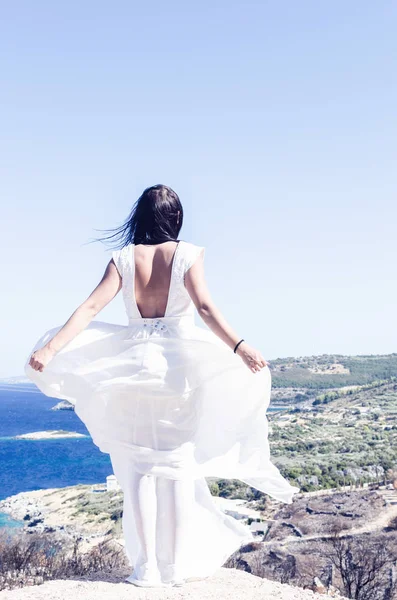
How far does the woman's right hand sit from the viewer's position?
409 cm

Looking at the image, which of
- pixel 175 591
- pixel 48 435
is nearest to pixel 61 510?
pixel 175 591

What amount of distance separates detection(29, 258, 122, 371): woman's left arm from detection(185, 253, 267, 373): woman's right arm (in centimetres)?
51

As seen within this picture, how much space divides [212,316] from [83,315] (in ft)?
2.76

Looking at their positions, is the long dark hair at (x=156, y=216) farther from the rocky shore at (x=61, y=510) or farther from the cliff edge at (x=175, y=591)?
the rocky shore at (x=61, y=510)

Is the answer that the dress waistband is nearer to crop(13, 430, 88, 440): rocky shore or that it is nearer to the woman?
the woman

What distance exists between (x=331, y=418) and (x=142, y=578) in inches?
2536

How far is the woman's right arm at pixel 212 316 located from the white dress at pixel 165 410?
0.08 meters

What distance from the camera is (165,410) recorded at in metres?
4.19

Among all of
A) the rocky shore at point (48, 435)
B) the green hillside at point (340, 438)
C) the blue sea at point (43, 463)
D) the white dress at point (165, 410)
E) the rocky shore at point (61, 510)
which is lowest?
the rocky shore at point (48, 435)

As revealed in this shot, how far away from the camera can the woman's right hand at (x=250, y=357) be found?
4094 millimetres

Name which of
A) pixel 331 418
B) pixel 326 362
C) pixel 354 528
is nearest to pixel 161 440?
pixel 354 528

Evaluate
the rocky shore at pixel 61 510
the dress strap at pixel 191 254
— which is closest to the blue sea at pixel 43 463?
the rocky shore at pixel 61 510

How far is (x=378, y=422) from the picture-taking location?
5591cm

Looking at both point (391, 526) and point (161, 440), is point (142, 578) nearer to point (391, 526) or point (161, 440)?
point (161, 440)
